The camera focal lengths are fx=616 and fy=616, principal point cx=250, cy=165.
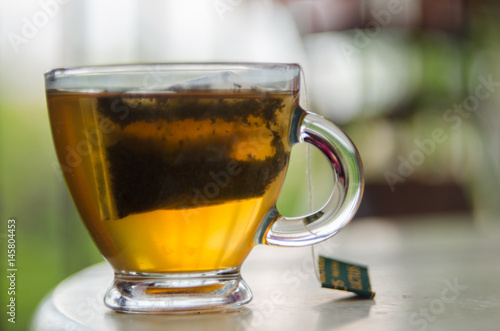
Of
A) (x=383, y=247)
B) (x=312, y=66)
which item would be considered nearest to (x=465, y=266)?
(x=383, y=247)

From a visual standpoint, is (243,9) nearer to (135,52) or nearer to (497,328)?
(135,52)

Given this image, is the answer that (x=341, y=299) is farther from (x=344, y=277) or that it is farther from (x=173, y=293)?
(x=173, y=293)

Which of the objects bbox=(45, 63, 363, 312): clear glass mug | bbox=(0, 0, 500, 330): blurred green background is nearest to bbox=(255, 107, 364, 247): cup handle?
bbox=(45, 63, 363, 312): clear glass mug

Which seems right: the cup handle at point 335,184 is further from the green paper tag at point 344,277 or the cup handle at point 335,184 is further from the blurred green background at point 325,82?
the blurred green background at point 325,82

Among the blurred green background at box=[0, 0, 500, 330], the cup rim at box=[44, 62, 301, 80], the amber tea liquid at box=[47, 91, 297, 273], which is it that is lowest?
the blurred green background at box=[0, 0, 500, 330]

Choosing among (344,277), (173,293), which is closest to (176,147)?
(173,293)

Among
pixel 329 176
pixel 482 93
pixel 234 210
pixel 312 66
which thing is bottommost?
pixel 329 176

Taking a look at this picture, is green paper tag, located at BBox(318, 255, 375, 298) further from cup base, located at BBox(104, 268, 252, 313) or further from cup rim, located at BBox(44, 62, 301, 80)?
cup rim, located at BBox(44, 62, 301, 80)
